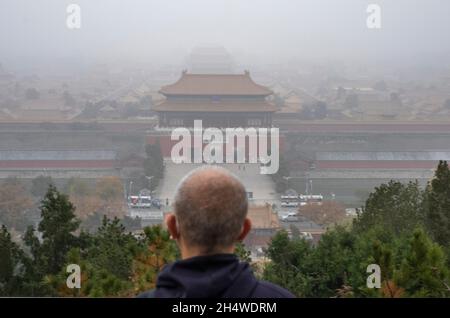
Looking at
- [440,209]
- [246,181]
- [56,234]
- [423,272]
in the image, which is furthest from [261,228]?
[423,272]

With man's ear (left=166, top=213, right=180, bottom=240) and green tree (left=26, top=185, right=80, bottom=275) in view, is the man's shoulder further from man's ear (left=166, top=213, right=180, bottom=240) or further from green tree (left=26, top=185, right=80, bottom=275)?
green tree (left=26, top=185, right=80, bottom=275)

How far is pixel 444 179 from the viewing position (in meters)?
3.48

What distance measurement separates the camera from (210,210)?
763 millimetres

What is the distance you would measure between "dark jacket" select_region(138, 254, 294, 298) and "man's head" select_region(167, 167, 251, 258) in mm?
13

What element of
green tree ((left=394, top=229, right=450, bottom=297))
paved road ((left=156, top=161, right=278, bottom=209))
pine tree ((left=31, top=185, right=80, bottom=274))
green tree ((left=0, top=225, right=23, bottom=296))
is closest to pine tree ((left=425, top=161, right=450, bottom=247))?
green tree ((left=394, top=229, right=450, bottom=297))

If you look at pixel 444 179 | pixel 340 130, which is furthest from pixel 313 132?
pixel 444 179

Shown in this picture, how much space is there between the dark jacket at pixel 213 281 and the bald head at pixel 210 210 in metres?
0.02

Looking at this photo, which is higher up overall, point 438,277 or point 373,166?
point 438,277

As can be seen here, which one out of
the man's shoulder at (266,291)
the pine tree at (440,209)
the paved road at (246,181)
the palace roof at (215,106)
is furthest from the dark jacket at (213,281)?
the palace roof at (215,106)

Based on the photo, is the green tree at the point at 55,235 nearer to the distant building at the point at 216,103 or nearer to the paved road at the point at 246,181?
the paved road at the point at 246,181

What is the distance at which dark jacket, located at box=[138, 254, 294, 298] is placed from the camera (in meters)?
0.75

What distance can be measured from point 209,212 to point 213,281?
0.07m
